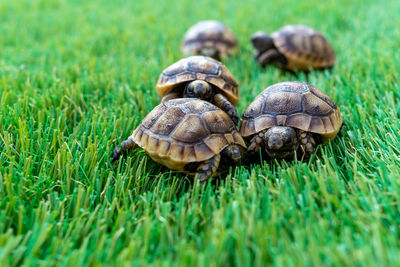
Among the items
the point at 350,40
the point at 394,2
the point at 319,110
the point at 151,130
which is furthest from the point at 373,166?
the point at 394,2

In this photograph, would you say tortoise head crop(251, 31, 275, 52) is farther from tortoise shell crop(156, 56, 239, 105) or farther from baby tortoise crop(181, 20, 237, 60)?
tortoise shell crop(156, 56, 239, 105)

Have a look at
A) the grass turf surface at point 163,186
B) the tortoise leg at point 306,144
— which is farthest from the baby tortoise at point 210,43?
the tortoise leg at point 306,144

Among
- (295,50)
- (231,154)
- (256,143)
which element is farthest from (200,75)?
(295,50)

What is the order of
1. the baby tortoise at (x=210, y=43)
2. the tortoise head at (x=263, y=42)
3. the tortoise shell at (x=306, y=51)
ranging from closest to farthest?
the tortoise shell at (x=306, y=51) < the tortoise head at (x=263, y=42) < the baby tortoise at (x=210, y=43)

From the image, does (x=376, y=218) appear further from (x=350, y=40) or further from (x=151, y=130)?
(x=350, y=40)

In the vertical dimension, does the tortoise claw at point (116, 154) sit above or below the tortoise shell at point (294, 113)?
below

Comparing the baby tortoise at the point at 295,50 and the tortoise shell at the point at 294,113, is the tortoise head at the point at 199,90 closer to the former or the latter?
the tortoise shell at the point at 294,113
